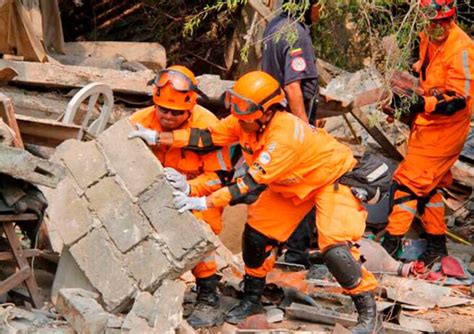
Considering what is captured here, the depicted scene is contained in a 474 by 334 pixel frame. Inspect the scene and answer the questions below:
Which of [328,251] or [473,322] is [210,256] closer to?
[328,251]

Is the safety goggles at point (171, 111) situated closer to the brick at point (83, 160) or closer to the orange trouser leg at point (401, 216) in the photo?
the brick at point (83, 160)

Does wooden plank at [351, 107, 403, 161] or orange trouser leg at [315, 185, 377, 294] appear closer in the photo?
orange trouser leg at [315, 185, 377, 294]

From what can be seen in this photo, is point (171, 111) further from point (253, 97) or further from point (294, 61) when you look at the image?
point (294, 61)

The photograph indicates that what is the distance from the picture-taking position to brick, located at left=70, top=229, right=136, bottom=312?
19.4 ft

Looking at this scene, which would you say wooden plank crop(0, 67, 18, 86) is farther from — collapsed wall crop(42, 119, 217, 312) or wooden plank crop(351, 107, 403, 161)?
wooden plank crop(351, 107, 403, 161)

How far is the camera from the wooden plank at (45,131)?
6910mm

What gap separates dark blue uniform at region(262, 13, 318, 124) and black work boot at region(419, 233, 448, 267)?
6.03 feet

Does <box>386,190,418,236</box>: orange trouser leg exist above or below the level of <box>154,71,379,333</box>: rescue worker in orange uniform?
below

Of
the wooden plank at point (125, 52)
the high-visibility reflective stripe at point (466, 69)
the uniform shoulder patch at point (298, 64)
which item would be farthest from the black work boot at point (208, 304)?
the wooden plank at point (125, 52)

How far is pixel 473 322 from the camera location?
22.6ft

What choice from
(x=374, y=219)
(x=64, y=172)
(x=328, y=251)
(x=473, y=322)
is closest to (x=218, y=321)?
(x=328, y=251)

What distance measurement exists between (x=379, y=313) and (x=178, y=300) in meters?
1.73

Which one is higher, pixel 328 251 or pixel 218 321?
pixel 328 251

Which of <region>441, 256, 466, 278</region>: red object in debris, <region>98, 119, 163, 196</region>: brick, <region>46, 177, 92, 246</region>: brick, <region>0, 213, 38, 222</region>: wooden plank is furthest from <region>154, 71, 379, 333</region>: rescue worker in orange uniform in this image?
<region>441, 256, 466, 278</region>: red object in debris
